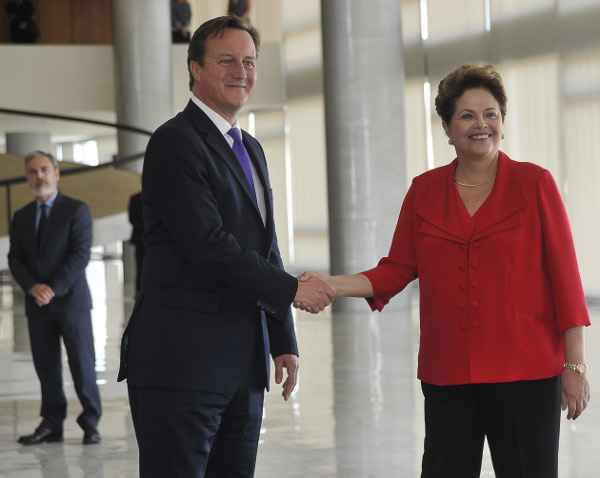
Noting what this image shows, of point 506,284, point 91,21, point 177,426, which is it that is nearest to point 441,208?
point 506,284

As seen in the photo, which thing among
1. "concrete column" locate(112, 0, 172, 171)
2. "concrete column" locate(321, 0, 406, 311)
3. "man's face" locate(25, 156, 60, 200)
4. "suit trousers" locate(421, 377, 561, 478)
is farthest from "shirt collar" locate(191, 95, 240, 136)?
"concrete column" locate(112, 0, 172, 171)

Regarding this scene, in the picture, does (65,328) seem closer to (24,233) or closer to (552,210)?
(24,233)

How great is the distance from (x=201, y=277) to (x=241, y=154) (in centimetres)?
41

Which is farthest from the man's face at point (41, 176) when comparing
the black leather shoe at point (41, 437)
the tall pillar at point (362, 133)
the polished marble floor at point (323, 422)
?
the tall pillar at point (362, 133)

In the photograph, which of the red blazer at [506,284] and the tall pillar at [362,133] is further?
the tall pillar at [362,133]

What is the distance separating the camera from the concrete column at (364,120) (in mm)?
15500

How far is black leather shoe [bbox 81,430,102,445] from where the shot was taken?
715 centimetres

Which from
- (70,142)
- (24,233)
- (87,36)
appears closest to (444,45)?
(87,36)

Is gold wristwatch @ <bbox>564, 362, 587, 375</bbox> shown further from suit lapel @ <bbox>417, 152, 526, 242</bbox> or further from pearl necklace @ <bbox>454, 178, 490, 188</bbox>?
pearl necklace @ <bbox>454, 178, 490, 188</bbox>

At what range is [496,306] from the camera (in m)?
3.57

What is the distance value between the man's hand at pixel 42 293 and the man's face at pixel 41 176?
1.81 feet

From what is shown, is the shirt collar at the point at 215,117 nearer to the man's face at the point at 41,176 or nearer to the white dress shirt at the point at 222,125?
the white dress shirt at the point at 222,125

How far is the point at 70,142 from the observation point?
3791 centimetres

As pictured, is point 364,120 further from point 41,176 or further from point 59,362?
point 59,362
